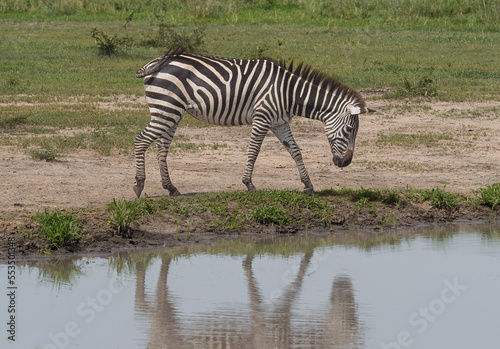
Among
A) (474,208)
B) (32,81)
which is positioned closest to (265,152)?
(474,208)

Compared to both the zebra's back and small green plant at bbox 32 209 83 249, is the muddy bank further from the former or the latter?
the zebra's back

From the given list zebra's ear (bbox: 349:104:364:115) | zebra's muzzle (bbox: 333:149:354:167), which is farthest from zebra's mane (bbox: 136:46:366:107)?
zebra's muzzle (bbox: 333:149:354:167)

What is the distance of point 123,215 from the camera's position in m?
8.94

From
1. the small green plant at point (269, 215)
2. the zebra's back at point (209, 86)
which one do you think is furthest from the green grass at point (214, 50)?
the small green plant at point (269, 215)

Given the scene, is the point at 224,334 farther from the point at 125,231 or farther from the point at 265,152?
the point at 265,152

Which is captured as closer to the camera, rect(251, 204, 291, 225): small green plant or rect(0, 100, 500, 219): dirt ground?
rect(251, 204, 291, 225): small green plant

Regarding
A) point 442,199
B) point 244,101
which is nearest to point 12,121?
point 244,101

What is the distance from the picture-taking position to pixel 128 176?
11.2 m

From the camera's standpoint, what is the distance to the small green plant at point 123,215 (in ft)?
29.3

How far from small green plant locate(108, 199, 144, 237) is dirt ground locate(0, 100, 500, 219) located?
80 centimetres

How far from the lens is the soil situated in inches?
378

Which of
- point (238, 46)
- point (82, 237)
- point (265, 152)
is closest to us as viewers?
point (82, 237)

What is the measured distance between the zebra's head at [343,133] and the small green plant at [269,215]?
0.98 meters

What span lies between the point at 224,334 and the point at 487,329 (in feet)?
6.56
